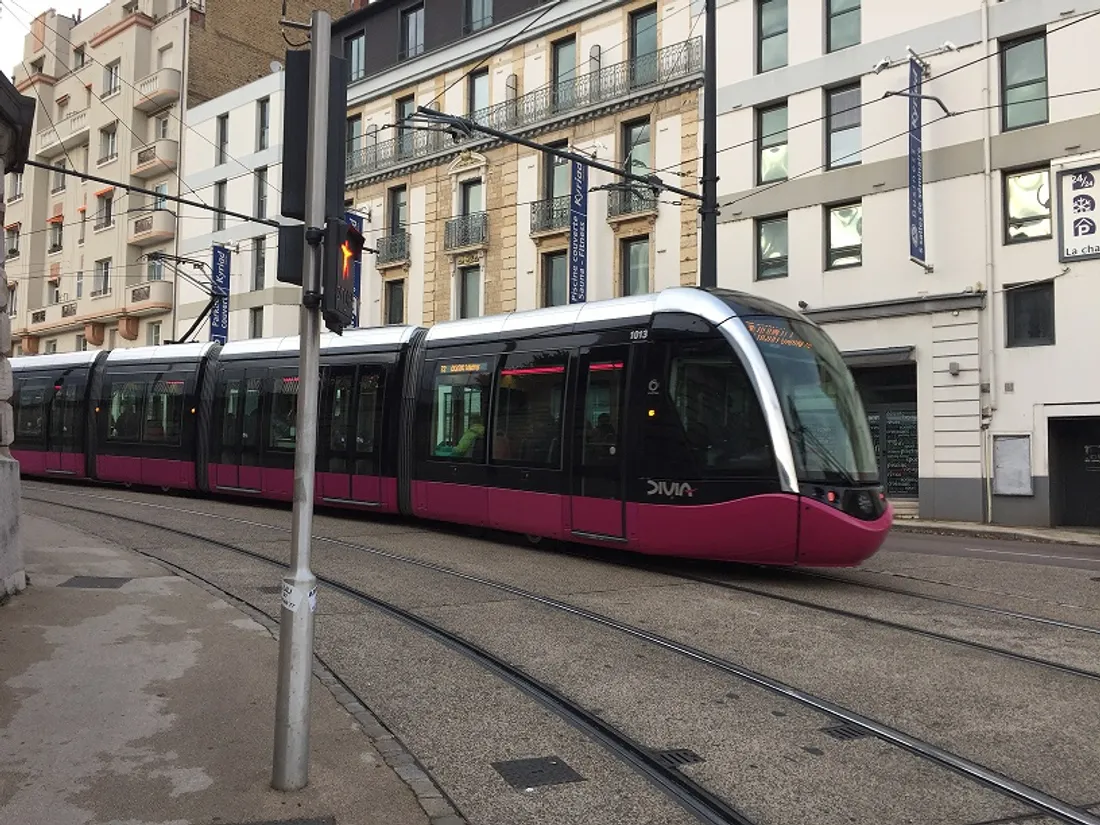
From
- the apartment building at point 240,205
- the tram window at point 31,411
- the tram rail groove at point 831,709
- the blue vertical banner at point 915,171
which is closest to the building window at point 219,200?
the apartment building at point 240,205

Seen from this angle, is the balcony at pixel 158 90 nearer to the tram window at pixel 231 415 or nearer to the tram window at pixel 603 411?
the tram window at pixel 231 415

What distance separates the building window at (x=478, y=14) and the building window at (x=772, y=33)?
31.4 ft

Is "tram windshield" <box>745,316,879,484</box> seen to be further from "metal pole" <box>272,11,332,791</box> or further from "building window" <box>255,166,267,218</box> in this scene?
"building window" <box>255,166,267,218</box>

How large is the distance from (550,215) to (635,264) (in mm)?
3173

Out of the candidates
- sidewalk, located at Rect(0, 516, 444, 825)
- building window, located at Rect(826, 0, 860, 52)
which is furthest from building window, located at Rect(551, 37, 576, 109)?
sidewalk, located at Rect(0, 516, 444, 825)

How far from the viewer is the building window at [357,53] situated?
34094 millimetres

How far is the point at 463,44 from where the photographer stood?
98.4ft

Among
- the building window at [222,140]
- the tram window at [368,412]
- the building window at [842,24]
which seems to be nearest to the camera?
the tram window at [368,412]

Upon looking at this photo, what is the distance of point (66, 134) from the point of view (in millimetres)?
45250

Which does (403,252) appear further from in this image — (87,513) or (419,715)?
(419,715)

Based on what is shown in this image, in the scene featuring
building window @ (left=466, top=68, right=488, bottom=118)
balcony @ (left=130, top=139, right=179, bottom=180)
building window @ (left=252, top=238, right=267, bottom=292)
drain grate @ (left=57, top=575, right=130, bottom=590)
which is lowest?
drain grate @ (left=57, top=575, right=130, bottom=590)

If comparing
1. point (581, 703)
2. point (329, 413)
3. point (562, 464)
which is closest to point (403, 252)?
point (329, 413)

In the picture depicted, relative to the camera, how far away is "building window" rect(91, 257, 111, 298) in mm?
42688

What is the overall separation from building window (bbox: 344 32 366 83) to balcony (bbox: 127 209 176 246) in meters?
10.6
